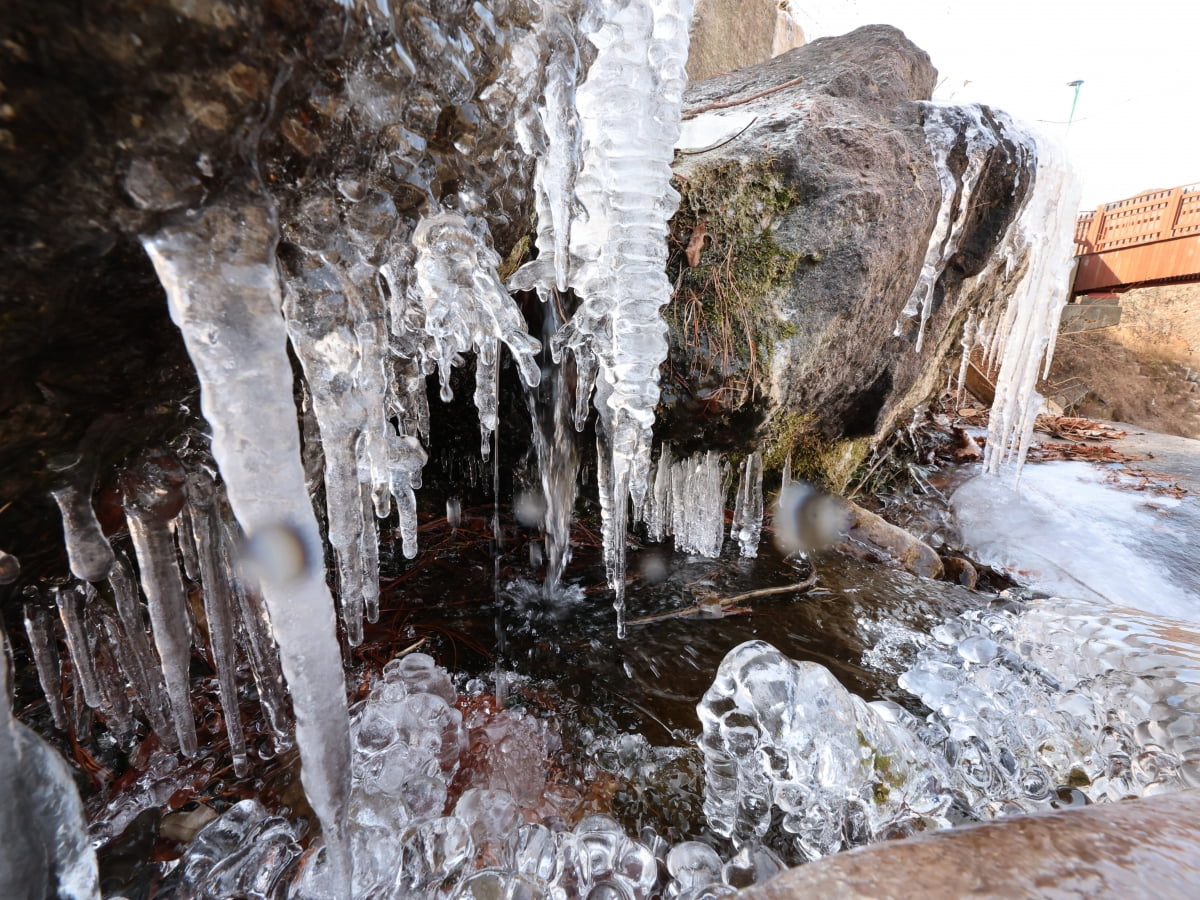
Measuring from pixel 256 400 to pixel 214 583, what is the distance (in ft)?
3.59

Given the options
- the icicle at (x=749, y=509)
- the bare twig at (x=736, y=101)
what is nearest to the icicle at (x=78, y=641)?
the icicle at (x=749, y=509)

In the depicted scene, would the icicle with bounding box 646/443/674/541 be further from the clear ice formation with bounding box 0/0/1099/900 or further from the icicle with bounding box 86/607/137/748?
Result: the icicle with bounding box 86/607/137/748

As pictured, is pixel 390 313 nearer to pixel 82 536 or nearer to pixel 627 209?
pixel 627 209

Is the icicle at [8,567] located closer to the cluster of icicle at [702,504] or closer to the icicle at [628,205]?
the icicle at [628,205]

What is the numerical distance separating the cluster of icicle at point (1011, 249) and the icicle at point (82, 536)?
196 inches

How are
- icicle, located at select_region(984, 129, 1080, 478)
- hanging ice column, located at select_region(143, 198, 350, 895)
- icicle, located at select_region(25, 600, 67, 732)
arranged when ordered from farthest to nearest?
icicle, located at select_region(984, 129, 1080, 478), icicle, located at select_region(25, 600, 67, 732), hanging ice column, located at select_region(143, 198, 350, 895)

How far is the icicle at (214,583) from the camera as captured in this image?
1.68 m

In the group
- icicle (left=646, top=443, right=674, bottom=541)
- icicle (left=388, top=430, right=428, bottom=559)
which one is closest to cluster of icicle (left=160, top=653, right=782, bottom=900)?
icicle (left=388, top=430, right=428, bottom=559)

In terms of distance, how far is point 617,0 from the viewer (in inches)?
64.1

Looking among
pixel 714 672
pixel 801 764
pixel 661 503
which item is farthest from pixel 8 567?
pixel 661 503

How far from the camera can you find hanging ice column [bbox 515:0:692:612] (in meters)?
1.73

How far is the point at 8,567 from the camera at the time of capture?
134 centimetres

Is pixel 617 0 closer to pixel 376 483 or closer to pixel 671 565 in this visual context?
pixel 376 483

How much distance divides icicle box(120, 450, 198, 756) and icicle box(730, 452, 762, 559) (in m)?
3.49
